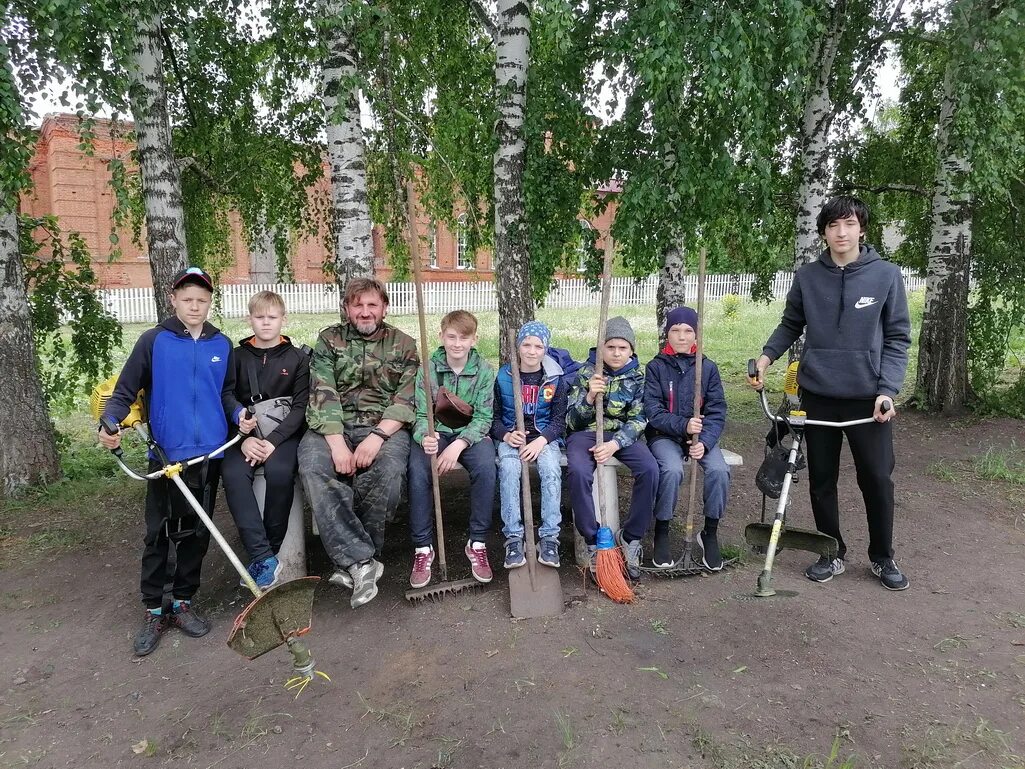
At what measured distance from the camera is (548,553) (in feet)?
11.6

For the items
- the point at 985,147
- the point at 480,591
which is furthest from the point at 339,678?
the point at 985,147

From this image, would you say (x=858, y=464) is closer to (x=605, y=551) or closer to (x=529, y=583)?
(x=605, y=551)

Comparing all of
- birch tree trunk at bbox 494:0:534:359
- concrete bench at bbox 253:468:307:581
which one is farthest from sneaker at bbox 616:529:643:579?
birch tree trunk at bbox 494:0:534:359

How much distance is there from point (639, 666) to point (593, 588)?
29.7 inches

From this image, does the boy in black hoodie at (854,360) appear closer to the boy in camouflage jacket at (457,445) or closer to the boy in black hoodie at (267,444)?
the boy in camouflage jacket at (457,445)

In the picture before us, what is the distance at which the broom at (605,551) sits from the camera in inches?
134

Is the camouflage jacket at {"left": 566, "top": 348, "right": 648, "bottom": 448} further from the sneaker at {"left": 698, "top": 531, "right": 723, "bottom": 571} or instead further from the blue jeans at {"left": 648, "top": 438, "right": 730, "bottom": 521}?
the sneaker at {"left": 698, "top": 531, "right": 723, "bottom": 571}

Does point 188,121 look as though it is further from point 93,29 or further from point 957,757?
point 957,757

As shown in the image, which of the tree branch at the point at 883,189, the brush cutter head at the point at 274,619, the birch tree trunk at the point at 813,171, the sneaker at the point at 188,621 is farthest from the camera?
the tree branch at the point at 883,189

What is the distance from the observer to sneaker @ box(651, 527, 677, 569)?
12.1 ft

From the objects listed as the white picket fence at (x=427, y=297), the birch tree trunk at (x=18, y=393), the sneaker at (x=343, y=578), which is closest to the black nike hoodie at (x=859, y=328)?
the sneaker at (x=343, y=578)

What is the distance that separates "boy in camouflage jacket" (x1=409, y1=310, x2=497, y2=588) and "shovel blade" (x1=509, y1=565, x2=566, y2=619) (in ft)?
0.69

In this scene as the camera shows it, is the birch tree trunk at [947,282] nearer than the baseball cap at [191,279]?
No

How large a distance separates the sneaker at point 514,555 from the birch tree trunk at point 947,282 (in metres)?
5.33
